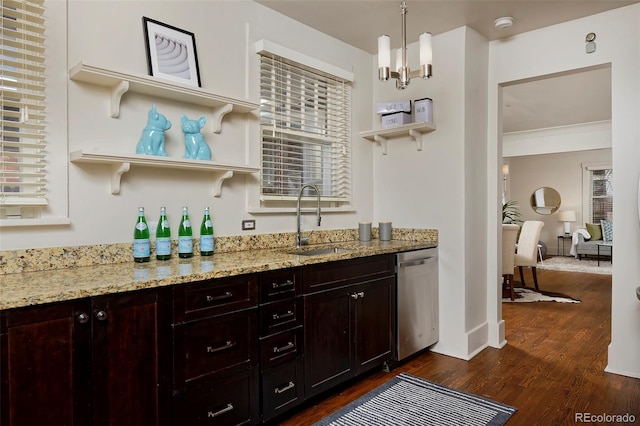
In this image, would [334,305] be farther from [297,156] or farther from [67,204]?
[67,204]

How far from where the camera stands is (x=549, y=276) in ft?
23.7

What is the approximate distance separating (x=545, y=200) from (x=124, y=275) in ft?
35.1

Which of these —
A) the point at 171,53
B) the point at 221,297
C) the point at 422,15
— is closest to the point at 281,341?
the point at 221,297

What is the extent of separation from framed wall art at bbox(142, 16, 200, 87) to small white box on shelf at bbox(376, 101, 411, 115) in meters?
1.69

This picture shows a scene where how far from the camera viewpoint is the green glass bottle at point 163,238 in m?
2.25

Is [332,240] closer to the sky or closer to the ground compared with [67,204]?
closer to the ground

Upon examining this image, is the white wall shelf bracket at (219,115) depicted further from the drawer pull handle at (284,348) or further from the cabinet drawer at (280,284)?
the drawer pull handle at (284,348)

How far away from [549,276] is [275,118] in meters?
6.25

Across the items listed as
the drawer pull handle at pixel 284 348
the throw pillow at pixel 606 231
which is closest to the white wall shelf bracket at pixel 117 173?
the drawer pull handle at pixel 284 348

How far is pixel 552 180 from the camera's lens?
10203 millimetres

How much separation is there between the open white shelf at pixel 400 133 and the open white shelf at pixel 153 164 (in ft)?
4.57

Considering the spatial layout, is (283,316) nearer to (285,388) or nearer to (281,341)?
(281,341)

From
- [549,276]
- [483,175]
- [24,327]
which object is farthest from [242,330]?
[549,276]

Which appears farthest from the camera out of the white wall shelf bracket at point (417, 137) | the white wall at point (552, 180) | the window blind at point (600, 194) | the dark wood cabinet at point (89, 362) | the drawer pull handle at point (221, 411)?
the white wall at point (552, 180)
